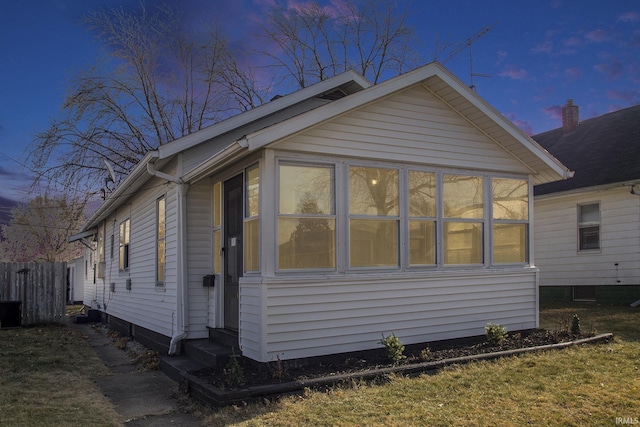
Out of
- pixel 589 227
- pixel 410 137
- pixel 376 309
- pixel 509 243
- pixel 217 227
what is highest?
pixel 410 137

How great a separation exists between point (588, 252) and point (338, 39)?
13.2m

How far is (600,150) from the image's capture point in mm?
15891

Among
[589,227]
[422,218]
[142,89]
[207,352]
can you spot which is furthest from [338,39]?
[207,352]

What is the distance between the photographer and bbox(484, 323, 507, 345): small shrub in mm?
8094

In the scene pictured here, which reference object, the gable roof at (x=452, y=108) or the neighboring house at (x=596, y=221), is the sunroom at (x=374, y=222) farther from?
the neighboring house at (x=596, y=221)

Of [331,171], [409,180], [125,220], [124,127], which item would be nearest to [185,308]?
[331,171]

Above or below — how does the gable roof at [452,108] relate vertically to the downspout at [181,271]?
above

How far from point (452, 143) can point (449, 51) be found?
13.5 metres

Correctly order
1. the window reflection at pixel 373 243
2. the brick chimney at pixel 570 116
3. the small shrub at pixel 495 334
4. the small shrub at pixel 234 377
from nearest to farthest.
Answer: the small shrub at pixel 234 377
the window reflection at pixel 373 243
the small shrub at pixel 495 334
the brick chimney at pixel 570 116

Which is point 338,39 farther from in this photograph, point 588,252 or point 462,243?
point 462,243

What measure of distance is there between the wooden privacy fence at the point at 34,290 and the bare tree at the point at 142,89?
13.1 feet

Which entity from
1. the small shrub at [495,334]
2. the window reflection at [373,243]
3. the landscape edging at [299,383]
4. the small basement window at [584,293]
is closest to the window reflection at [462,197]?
the window reflection at [373,243]

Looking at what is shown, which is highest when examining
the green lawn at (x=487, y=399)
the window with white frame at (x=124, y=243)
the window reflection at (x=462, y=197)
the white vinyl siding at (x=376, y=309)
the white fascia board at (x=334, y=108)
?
the white fascia board at (x=334, y=108)

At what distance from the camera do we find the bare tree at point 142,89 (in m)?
19.2
